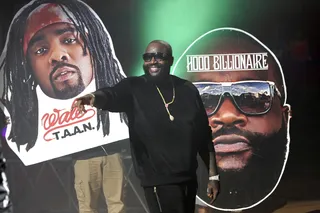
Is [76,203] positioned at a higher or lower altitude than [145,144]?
lower

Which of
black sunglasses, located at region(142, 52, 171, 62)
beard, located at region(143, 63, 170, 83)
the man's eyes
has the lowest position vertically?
beard, located at region(143, 63, 170, 83)

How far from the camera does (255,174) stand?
3254 mm

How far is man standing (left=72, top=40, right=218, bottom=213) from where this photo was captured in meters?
3.10

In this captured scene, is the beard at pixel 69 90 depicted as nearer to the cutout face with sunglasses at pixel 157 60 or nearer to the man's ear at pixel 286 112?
the cutout face with sunglasses at pixel 157 60

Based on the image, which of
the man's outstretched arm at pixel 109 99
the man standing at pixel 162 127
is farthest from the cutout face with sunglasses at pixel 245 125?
the man's outstretched arm at pixel 109 99

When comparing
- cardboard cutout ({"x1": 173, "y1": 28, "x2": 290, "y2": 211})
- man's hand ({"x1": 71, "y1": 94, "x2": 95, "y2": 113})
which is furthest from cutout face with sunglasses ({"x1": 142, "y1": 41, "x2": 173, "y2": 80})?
man's hand ({"x1": 71, "y1": 94, "x2": 95, "y2": 113})

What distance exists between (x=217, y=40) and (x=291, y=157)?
92 centimetres

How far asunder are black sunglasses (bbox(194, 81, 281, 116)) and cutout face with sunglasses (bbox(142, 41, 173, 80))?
0.74 ft

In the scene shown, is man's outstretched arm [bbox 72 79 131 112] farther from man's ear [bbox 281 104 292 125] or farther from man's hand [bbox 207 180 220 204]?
man's ear [bbox 281 104 292 125]

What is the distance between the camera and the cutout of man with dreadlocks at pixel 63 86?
3150mm

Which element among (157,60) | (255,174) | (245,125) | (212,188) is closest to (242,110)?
(245,125)

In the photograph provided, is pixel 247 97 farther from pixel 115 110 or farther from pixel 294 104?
pixel 115 110

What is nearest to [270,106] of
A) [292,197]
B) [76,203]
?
[292,197]

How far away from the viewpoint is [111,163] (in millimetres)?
3166
